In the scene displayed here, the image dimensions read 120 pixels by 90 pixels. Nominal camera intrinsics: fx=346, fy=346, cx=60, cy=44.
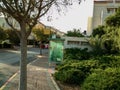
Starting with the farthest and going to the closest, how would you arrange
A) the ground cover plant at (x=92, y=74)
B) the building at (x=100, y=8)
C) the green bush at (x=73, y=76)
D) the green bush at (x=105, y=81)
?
the building at (x=100, y=8), the green bush at (x=73, y=76), the ground cover plant at (x=92, y=74), the green bush at (x=105, y=81)

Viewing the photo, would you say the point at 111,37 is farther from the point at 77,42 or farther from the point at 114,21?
the point at 77,42

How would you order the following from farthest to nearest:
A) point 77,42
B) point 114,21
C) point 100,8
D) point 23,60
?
1. point 100,8
2. point 77,42
3. point 114,21
4. point 23,60

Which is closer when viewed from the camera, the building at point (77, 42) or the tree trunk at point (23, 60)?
the tree trunk at point (23, 60)

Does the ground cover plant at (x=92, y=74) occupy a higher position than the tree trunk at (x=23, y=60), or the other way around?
the tree trunk at (x=23, y=60)

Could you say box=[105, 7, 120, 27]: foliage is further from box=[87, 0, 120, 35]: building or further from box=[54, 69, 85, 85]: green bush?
box=[87, 0, 120, 35]: building

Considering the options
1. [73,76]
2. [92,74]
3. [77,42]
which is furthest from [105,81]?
[77,42]

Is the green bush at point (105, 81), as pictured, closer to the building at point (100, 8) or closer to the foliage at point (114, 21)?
the foliage at point (114, 21)

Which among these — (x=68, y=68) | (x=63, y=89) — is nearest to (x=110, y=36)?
(x=68, y=68)

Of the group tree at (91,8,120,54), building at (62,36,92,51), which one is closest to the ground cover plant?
tree at (91,8,120,54)

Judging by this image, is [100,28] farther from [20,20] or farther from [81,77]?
[20,20]

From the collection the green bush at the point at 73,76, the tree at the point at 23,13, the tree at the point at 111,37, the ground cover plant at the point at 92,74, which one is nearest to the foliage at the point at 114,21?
the tree at the point at 111,37

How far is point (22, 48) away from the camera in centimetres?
934

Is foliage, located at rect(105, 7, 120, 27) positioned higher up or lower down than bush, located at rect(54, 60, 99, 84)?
higher up

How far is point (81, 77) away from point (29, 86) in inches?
97.0
